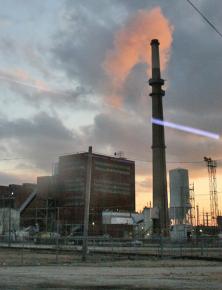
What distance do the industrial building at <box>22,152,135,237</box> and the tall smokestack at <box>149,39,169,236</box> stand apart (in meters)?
24.3

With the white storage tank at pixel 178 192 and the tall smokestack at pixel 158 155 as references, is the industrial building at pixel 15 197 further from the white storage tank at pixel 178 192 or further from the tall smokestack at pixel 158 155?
the tall smokestack at pixel 158 155

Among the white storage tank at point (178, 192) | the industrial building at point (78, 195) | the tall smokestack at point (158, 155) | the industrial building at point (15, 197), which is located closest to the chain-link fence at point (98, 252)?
the tall smokestack at point (158, 155)

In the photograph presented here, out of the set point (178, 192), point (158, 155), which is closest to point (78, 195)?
point (178, 192)

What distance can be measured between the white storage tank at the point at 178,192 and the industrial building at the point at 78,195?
610 inches

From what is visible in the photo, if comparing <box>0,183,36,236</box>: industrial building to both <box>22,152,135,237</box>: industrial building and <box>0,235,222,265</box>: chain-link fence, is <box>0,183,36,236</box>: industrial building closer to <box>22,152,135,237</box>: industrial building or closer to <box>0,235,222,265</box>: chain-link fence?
<box>22,152,135,237</box>: industrial building

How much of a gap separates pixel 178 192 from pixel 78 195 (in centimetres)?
2734

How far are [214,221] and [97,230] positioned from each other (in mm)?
36208

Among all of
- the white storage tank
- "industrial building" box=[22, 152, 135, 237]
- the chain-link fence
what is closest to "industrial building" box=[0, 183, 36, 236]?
"industrial building" box=[22, 152, 135, 237]

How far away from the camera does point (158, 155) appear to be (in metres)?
92.6

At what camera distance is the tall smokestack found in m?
92.4

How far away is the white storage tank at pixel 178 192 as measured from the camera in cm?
10788

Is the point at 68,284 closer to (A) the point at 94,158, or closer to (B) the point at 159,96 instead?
(B) the point at 159,96

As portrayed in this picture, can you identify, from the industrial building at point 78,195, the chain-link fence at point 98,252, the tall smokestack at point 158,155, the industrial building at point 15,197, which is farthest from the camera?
the industrial building at point 15,197

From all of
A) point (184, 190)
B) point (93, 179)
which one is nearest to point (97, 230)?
point (93, 179)
